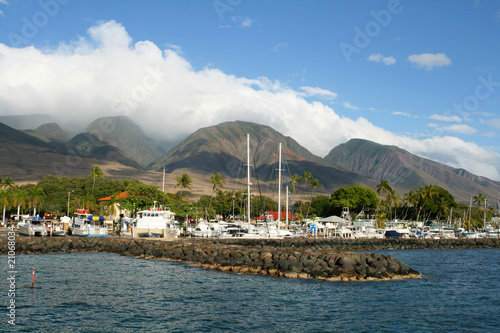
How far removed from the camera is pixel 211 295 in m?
28.5

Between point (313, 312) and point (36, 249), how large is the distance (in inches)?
1551

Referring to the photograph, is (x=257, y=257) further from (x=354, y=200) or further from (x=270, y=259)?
(x=354, y=200)

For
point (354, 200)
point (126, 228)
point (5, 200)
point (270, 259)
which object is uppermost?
point (354, 200)

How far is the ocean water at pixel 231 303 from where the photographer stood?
71.9ft

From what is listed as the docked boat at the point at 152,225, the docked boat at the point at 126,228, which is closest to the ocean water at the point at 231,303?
the docked boat at the point at 152,225

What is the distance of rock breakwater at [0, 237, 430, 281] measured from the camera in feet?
116

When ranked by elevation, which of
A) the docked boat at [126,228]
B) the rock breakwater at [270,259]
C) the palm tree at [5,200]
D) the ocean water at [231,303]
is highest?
the palm tree at [5,200]

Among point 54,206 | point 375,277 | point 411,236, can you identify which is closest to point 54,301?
point 375,277

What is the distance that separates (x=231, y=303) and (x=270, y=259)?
1327cm

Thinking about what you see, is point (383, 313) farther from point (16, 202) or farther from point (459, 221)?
point (459, 221)

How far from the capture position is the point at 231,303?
26453 millimetres

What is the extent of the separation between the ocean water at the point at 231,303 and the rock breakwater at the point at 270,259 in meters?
1.62

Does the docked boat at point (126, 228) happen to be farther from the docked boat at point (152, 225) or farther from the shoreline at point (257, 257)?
the shoreline at point (257, 257)

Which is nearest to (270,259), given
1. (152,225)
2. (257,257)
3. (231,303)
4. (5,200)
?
(257,257)
